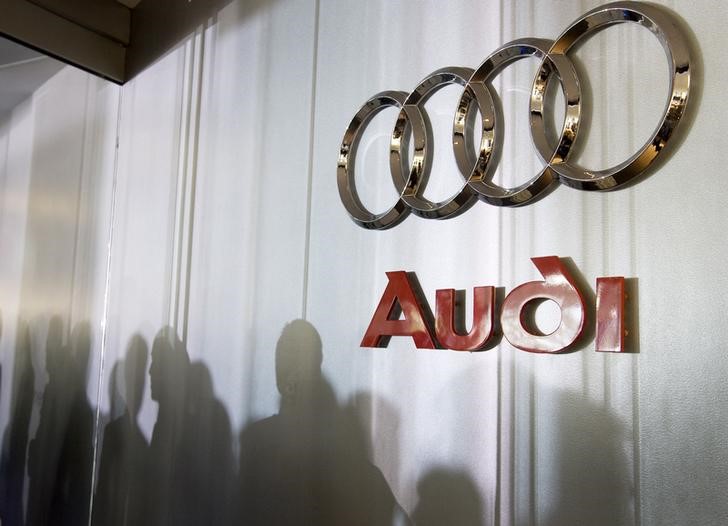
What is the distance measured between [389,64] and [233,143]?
3.23 ft

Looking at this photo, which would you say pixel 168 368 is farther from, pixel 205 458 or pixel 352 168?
pixel 352 168

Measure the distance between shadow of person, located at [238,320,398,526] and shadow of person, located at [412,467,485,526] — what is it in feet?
0.41

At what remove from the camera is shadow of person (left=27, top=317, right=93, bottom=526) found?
371 centimetres

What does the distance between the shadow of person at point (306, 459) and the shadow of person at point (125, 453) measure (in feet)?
2.99

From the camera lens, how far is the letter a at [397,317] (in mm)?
2086

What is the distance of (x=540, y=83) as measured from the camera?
1.86 m

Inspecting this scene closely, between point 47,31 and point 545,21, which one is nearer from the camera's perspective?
point 545,21

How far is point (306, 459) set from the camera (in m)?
2.46

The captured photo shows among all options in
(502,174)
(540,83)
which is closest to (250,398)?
(502,174)

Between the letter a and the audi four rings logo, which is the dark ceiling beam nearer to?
the audi four rings logo

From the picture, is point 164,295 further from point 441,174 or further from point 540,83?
point 540,83

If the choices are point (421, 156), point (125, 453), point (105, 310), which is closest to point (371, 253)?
point (421, 156)

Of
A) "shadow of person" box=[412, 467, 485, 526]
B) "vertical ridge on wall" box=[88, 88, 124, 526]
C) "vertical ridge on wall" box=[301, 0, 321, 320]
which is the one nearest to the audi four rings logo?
"vertical ridge on wall" box=[301, 0, 321, 320]

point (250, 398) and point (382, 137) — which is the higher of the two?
point (382, 137)
